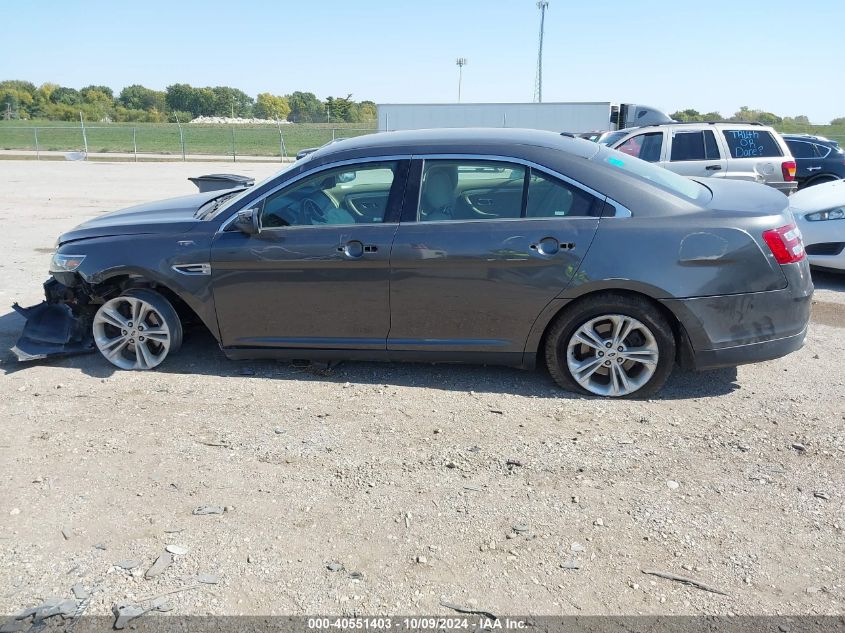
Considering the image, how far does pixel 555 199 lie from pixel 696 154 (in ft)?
24.7

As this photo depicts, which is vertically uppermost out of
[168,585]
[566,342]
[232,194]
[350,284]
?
[232,194]

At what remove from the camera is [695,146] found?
11031mm

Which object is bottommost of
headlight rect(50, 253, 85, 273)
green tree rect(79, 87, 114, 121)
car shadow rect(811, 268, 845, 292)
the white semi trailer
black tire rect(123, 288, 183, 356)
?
car shadow rect(811, 268, 845, 292)

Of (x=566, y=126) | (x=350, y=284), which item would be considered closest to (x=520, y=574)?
(x=350, y=284)

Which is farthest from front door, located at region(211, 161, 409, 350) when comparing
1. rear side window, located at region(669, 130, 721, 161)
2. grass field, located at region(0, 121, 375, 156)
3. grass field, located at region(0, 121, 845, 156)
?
grass field, located at region(0, 121, 375, 156)

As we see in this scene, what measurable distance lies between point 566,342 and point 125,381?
10.3ft

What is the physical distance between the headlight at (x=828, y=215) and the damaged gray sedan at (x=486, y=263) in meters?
2.97

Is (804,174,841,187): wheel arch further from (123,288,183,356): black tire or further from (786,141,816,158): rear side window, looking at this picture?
(123,288,183,356): black tire

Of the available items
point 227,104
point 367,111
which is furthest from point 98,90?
point 367,111

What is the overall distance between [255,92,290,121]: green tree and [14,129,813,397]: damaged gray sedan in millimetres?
96988

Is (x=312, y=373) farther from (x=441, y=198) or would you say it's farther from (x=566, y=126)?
(x=566, y=126)

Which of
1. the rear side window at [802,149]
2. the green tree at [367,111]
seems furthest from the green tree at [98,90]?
the rear side window at [802,149]

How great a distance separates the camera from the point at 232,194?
595 centimetres

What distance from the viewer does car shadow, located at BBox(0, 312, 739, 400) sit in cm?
488
